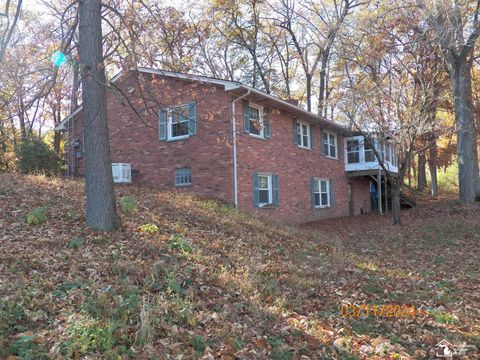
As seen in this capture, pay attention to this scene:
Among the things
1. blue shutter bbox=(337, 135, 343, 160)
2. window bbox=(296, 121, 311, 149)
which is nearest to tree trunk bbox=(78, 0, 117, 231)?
window bbox=(296, 121, 311, 149)

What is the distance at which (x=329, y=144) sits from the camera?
68.4 feet

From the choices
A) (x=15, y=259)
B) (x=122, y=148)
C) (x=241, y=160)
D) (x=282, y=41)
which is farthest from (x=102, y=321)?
(x=282, y=41)

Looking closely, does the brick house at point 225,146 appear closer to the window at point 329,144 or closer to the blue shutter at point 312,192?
the blue shutter at point 312,192

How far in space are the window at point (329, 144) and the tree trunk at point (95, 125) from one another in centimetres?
1426

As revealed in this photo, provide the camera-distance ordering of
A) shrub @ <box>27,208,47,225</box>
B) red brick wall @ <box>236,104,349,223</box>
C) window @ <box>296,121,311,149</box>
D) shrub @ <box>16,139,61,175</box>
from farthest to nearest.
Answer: window @ <box>296,121,311,149</box> < shrub @ <box>16,139,61,175</box> < red brick wall @ <box>236,104,349,223</box> < shrub @ <box>27,208,47,225</box>

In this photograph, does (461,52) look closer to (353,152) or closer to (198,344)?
(353,152)

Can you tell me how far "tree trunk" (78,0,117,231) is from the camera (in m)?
7.31

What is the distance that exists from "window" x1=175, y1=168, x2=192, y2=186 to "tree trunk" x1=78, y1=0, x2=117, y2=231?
7110 millimetres

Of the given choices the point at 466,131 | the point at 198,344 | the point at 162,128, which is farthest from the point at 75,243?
the point at 466,131

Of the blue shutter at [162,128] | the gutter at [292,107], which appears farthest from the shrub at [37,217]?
the blue shutter at [162,128]

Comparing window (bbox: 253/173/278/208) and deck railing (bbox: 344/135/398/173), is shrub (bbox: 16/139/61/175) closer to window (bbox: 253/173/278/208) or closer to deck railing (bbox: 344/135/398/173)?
window (bbox: 253/173/278/208)

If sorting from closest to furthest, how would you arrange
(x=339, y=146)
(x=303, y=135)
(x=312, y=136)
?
(x=303, y=135), (x=312, y=136), (x=339, y=146)

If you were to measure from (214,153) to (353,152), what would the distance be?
11.4m
